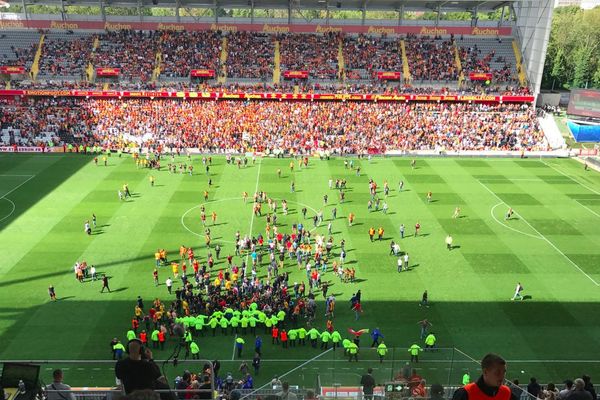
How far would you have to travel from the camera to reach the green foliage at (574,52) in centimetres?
8256

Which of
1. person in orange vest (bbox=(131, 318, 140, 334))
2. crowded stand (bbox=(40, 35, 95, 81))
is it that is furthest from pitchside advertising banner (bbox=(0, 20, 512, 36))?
person in orange vest (bbox=(131, 318, 140, 334))

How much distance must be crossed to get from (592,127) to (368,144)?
25137mm

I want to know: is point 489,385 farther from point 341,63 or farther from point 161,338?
point 341,63

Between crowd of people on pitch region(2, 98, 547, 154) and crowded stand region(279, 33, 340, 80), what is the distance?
Answer: 602cm

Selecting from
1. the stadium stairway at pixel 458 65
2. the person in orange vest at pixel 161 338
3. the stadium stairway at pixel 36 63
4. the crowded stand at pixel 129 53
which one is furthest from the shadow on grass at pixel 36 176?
the stadium stairway at pixel 458 65

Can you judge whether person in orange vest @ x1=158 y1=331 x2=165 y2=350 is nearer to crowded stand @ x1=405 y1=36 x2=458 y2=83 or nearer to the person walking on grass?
the person walking on grass

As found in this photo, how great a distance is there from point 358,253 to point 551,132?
37.9 m

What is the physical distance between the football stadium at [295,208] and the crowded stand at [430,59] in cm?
27

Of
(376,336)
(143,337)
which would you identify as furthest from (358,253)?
(143,337)

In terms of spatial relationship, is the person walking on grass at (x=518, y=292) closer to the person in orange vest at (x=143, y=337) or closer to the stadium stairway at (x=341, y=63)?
the person in orange vest at (x=143, y=337)

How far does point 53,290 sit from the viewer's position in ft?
86.6

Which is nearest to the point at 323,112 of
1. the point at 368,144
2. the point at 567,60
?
the point at 368,144

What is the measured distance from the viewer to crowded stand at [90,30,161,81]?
6340 cm

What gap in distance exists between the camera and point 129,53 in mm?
65188
